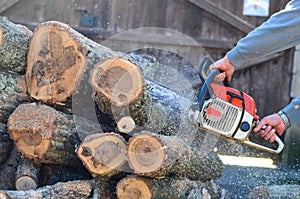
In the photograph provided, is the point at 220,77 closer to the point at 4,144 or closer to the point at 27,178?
the point at 27,178

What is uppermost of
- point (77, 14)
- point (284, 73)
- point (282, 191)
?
point (77, 14)

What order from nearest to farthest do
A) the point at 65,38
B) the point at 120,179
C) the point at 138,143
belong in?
the point at 138,143, the point at 120,179, the point at 65,38

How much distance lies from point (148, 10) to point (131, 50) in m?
0.52

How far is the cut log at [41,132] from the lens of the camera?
2.92 meters

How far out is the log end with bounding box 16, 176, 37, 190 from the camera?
9.93 feet

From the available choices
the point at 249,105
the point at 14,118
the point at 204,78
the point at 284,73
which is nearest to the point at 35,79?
the point at 14,118

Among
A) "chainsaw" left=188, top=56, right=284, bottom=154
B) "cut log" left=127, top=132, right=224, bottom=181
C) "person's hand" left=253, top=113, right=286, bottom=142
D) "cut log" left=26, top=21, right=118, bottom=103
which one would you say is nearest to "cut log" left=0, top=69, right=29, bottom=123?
"cut log" left=26, top=21, right=118, bottom=103

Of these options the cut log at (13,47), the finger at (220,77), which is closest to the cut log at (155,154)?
the finger at (220,77)

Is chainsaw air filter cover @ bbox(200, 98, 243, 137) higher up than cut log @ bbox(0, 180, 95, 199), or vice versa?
chainsaw air filter cover @ bbox(200, 98, 243, 137)

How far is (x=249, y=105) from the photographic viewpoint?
327cm

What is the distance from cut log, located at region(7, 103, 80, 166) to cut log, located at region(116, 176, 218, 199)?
19.1 inches

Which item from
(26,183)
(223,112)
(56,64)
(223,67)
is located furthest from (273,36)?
(26,183)

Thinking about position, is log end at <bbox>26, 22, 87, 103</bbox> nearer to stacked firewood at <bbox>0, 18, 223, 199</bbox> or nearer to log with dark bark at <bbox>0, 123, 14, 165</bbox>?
stacked firewood at <bbox>0, 18, 223, 199</bbox>

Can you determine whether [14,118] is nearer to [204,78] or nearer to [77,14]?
[204,78]
